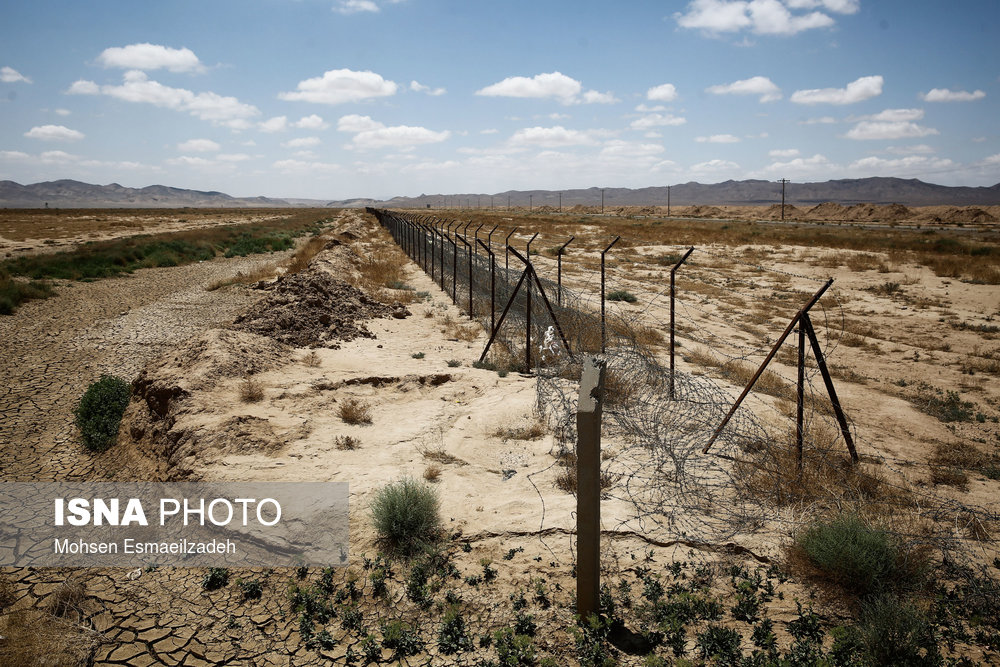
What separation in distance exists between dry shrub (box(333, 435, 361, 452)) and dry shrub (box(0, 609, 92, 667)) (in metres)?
3.08

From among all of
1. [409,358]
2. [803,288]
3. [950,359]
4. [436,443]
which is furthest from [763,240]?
[436,443]

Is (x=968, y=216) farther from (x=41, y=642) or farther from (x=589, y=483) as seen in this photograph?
(x=41, y=642)

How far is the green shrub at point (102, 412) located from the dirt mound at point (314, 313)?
3.15 m

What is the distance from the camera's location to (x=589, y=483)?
141 inches

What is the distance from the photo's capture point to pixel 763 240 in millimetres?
37156

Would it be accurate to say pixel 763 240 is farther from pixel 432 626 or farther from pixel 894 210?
pixel 894 210

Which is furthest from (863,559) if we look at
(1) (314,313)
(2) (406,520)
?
(1) (314,313)

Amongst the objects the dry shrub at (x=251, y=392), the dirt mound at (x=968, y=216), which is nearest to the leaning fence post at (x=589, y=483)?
the dry shrub at (x=251, y=392)

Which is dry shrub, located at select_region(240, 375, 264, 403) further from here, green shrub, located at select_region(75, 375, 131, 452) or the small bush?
the small bush

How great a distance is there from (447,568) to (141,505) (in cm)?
359

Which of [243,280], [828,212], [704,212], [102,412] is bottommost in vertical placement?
[102,412]

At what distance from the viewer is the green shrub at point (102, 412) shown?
7375mm

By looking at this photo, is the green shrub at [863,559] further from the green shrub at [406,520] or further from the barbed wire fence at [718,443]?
the green shrub at [406,520]

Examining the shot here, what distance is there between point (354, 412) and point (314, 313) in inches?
223
